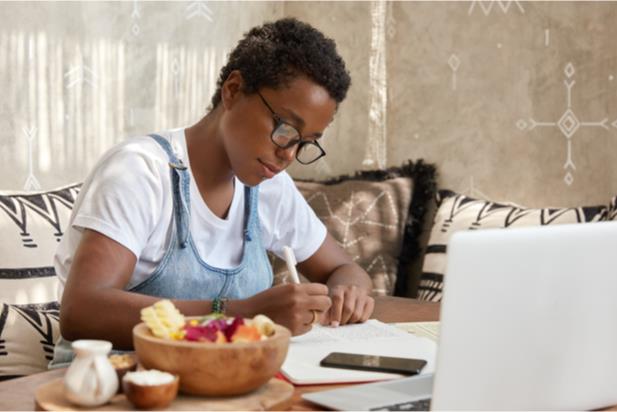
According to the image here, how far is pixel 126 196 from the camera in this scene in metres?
1.55

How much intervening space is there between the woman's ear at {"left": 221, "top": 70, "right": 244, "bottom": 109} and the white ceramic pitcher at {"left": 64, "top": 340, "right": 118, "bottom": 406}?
29.9 inches

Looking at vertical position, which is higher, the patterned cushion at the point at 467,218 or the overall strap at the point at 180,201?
the overall strap at the point at 180,201

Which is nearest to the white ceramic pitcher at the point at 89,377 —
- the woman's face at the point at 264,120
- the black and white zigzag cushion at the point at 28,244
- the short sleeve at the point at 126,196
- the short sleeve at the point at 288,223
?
the short sleeve at the point at 126,196

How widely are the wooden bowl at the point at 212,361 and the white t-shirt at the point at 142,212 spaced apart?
0.43m

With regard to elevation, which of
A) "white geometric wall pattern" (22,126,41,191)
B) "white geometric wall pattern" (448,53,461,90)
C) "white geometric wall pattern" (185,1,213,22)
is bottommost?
"white geometric wall pattern" (22,126,41,191)

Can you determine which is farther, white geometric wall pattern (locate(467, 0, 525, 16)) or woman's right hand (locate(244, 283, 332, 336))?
white geometric wall pattern (locate(467, 0, 525, 16))

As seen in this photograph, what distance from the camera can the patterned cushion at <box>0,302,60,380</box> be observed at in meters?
1.98

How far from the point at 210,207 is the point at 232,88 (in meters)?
0.23

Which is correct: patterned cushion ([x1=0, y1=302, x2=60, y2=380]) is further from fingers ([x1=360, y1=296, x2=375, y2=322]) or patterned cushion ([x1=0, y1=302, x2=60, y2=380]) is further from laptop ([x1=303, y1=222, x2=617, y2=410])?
laptop ([x1=303, y1=222, x2=617, y2=410])

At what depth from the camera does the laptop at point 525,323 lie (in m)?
0.94

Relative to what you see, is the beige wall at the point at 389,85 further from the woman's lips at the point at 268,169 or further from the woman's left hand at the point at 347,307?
the woman's left hand at the point at 347,307

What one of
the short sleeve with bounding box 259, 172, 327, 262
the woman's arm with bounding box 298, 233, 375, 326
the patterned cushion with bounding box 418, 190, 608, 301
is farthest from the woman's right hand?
the patterned cushion with bounding box 418, 190, 608, 301

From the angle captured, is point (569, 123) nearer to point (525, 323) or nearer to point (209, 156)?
point (209, 156)

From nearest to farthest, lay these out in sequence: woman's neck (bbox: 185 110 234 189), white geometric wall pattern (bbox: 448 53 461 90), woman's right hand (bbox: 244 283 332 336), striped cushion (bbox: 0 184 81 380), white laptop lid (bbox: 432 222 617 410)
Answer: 1. white laptop lid (bbox: 432 222 617 410)
2. woman's right hand (bbox: 244 283 332 336)
3. woman's neck (bbox: 185 110 234 189)
4. striped cushion (bbox: 0 184 81 380)
5. white geometric wall pattern (bbox: 448 53 461 90)
